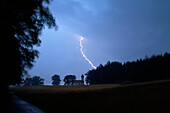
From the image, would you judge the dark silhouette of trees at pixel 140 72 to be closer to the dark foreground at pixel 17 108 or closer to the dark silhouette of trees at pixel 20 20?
the dark foreground at pixel 17 108

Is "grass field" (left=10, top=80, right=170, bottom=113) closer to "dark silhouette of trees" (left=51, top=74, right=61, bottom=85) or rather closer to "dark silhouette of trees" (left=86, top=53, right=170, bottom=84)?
"dark silhouette of trees" (left=86, top=53, right=170, bottom=84)

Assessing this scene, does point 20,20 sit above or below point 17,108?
above

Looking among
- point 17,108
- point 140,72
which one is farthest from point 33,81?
point 17,108

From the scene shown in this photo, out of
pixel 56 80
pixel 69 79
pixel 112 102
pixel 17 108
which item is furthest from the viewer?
pixel 56 80

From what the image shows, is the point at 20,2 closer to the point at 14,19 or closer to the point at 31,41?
the point at 14,19

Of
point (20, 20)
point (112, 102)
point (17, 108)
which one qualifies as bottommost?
point (112, 102)

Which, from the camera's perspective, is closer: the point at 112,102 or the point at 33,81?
the point at 112,102

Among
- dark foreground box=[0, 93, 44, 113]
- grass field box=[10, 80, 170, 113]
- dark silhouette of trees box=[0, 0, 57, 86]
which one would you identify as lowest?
grass field box=[10, 80, 170, 113]

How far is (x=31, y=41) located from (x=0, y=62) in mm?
3551

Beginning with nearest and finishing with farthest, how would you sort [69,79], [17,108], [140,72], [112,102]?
1. [17,108]
2. [112,102]
3. [140,72]
4. [69,79]

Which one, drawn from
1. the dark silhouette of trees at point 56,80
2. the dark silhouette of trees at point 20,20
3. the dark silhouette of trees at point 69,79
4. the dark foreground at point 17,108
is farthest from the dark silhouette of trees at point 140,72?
the dark silhouette of trees at point 56,80

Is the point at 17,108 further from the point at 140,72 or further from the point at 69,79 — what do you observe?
the point at 69,79

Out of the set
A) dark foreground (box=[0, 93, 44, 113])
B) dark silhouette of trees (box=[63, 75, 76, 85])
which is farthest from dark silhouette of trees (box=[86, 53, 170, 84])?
dark silhouette of trees (box=[63, 75, 76, 85])

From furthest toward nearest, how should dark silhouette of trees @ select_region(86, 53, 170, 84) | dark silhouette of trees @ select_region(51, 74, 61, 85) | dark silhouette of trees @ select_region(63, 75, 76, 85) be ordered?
1. dark silhouette of trees @ select_region(51, 74, 61, 85)
2. dark silhouette of trees @ select_region(63, 75, 76, 85)
3. dark silhouette of trees @ select_region(86, 53, 170, 84)
